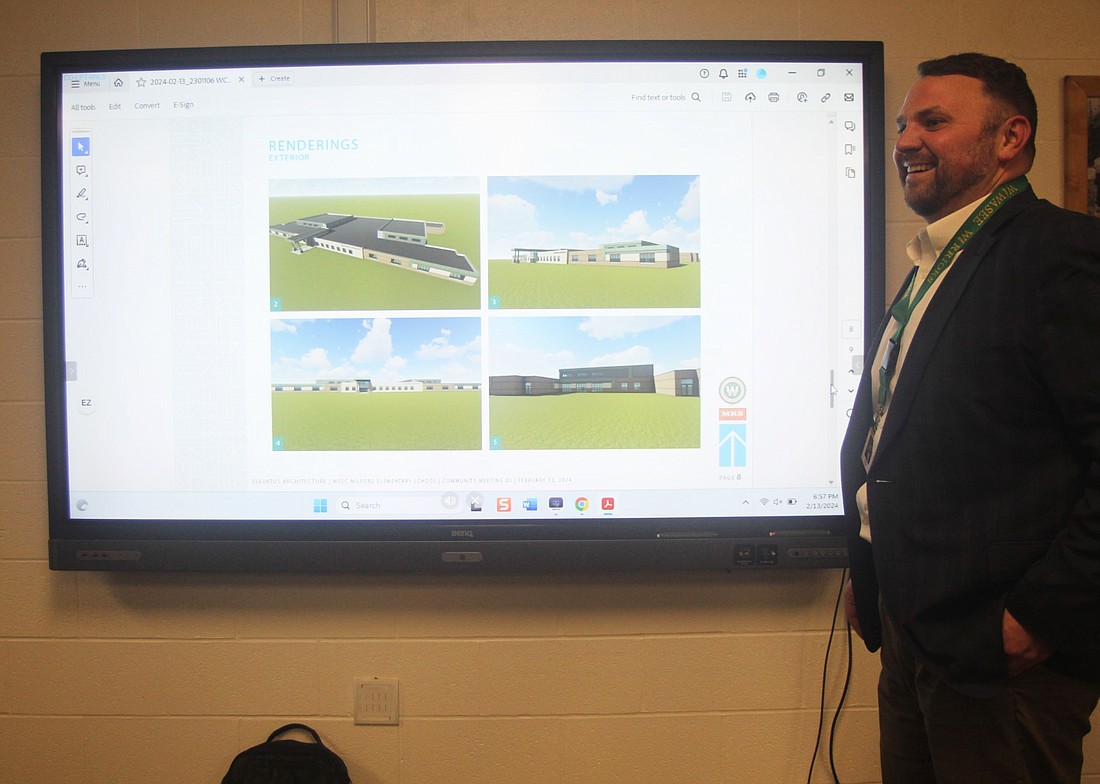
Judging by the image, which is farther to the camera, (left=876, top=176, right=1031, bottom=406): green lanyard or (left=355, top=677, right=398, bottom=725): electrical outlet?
(left=355, top=677, right=398, bottom=725): electrical outlet

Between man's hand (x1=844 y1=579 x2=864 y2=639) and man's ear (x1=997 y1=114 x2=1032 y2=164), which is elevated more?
man's ear (x1=997 y1=114 x2=1032 y2=164)

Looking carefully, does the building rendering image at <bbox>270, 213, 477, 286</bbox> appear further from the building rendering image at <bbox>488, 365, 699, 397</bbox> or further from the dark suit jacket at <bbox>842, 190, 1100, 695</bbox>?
the dark suit jacket at <bbox>842, 190, 1100, 695</bbox>

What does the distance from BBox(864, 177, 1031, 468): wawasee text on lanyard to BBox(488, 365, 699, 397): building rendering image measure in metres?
0.47

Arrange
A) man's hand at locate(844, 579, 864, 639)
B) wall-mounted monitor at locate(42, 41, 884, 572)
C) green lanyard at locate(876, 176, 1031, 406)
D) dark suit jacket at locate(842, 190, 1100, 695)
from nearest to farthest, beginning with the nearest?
dark suit jacket at locate(842, 190, 1100, 695)
green lanyard at locate(876, 176, 1031, 406)
man's hand at locate(844, 579, 864, 639)
wall-mounted monitor at locate(42, 41, 884, 572)

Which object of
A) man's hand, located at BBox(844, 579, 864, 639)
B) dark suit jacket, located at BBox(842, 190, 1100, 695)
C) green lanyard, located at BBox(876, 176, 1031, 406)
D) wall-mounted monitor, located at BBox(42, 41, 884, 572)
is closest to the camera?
dark suit jacket, located at BBox(842, 190, 1100, 695)

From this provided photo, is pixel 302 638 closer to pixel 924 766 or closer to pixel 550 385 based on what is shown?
pixel 550 385

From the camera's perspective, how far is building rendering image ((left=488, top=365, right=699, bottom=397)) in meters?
1.65

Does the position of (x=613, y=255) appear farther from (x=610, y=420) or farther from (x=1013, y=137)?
(x=1013, y=137)

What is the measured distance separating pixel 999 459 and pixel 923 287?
347 mm

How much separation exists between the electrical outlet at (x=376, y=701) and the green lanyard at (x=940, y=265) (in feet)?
4.57

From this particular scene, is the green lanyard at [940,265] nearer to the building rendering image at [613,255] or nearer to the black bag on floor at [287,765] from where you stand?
the building rendering image at [613,255]

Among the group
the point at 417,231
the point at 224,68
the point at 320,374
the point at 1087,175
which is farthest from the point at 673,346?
the point at 224,68

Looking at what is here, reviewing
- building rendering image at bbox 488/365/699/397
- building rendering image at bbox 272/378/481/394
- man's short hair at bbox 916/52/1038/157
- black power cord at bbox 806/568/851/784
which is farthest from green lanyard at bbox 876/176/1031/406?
building rendering image at bbox 272/378/481/394

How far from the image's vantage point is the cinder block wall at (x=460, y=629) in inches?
68.3
